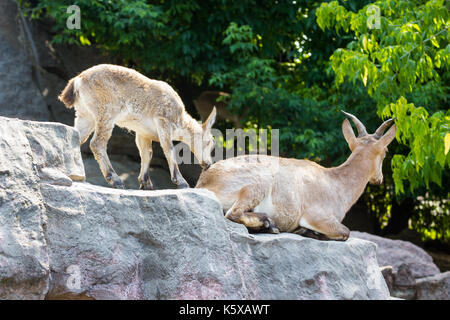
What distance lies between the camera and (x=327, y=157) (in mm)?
11305

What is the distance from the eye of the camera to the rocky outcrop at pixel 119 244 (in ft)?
14.1

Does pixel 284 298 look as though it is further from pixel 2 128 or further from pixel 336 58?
pixel 336 58

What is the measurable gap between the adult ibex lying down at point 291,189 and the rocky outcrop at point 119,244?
37 cm

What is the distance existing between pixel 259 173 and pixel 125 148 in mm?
6887

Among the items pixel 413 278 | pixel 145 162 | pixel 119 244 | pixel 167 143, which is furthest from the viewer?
pixel 413 278

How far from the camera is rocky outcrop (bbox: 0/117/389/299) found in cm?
431

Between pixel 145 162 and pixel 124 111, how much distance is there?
2.13 feet

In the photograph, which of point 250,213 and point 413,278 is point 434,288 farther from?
point 250,213

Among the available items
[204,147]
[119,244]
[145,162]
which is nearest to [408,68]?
[204,147]

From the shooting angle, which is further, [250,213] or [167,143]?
[167,143]

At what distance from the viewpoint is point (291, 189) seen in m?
6.00

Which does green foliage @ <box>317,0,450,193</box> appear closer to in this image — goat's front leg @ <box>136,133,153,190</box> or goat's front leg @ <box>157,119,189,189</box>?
goat's front leg @ <box>157,119,189,189</box>
